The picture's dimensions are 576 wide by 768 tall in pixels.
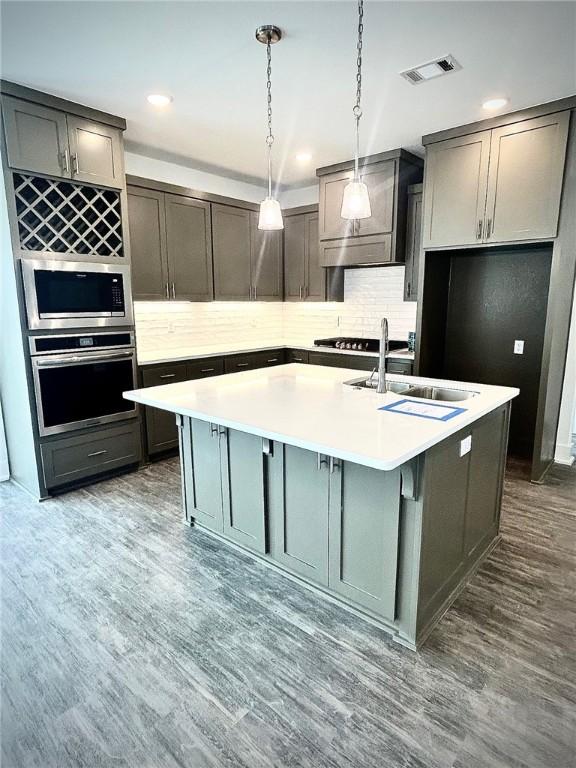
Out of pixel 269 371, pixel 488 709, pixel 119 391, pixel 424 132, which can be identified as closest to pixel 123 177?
pixel 119 391

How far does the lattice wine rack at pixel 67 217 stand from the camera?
9.66ft

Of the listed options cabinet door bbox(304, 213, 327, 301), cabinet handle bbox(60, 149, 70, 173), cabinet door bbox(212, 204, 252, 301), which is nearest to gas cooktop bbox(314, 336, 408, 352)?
cabinet door bbox(304, 213, 327, 301)

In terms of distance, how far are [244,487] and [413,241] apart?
303cm

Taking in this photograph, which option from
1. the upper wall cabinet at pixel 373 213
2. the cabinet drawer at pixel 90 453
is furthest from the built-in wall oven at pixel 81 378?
the upper wall cabinet at pixel 373 213

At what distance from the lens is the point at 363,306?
4988mm

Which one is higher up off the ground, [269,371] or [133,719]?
[269,371]

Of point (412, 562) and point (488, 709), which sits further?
point (412, 562)

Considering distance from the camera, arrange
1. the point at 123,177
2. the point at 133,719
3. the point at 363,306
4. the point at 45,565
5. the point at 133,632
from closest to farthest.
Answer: the point at 133,719 < the point at 133,632 < the point at 45,565 < the point at 123,177 < the point at 363,306

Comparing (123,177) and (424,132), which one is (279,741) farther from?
(424,132)

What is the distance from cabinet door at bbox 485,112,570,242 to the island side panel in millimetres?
1647

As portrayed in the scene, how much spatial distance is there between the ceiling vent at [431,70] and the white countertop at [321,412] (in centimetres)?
183

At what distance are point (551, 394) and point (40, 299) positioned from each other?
3904mm

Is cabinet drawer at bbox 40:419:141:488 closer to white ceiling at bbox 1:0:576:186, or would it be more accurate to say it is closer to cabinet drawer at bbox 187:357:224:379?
cabinet drawer at bbox 187:357:224:379

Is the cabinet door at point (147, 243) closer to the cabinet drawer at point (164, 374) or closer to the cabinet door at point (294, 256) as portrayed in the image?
the cabinet drawer at point (164, 374)
